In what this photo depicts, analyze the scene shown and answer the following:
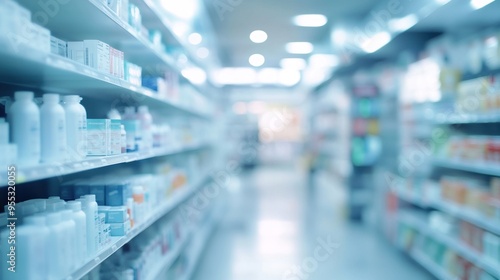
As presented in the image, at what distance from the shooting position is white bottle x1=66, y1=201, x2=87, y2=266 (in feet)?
5.00

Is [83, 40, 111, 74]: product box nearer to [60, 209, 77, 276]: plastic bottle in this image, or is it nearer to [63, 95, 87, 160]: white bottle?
[63, 95, 87, 160]: white bottle

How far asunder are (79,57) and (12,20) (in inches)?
23.0

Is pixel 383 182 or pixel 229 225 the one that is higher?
pixel 383 182

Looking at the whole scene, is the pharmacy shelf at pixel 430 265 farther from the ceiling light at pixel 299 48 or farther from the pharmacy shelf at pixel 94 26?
the ceiling light at pixel 299 48

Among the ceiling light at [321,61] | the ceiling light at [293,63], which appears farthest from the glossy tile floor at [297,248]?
the ceiling light at [293,63]

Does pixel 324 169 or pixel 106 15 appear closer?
pixel 106 15

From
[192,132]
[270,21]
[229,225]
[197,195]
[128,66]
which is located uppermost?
[270,21]

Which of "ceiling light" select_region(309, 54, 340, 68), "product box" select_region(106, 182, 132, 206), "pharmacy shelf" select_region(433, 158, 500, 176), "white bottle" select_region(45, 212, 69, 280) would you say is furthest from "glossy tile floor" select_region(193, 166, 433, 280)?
"ceiling light" select_region(309, 54, 340, 68)

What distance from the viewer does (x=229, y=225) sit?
624 centimetres

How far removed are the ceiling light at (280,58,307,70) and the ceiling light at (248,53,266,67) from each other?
56 centimetres

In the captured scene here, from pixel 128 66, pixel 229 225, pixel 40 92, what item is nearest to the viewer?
pixel 40 92

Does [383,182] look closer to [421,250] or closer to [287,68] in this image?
[421,250]

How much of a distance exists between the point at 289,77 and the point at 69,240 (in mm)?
12412

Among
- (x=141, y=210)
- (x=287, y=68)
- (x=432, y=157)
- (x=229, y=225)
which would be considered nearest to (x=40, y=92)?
(x=141, y=210)
